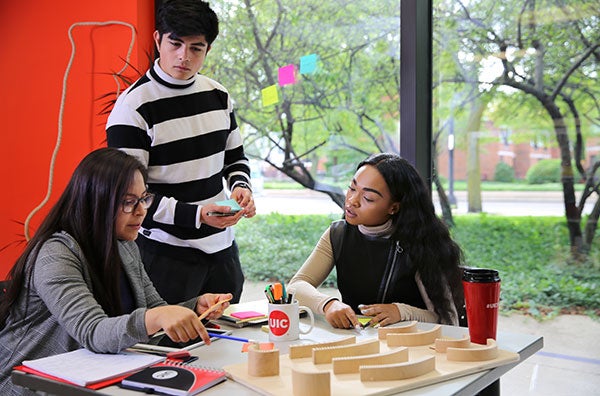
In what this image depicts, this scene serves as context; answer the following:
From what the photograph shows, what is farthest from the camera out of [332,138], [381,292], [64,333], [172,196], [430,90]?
[332,138]

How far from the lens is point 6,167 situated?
3756 mm

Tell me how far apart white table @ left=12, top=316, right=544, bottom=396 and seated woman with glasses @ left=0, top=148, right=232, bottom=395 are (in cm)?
7

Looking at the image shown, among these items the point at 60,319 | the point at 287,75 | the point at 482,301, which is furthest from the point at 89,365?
the point at 287,75

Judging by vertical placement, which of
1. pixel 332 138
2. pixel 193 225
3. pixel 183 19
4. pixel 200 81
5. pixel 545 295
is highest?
pixel 183 19

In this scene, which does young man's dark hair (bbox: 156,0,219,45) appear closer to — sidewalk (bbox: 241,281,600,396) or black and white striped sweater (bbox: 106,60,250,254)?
black and white striped sweater (bbox: 106,60,250,254)

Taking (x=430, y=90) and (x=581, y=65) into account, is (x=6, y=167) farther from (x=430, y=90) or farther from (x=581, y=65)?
(x=581, y=65)

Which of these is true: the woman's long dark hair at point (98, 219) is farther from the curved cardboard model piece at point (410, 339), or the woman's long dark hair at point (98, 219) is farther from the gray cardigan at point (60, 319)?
the curved cardboard model piece at point (410, 339)

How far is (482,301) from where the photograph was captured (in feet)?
4.99

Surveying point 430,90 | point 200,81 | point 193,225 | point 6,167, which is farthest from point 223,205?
point 6,167

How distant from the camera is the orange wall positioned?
11.4ft

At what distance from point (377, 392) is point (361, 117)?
1.81 meters

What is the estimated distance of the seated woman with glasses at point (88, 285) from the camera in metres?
1.47

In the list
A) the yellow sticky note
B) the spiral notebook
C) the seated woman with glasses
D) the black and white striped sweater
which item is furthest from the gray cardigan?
the yellow sticky note

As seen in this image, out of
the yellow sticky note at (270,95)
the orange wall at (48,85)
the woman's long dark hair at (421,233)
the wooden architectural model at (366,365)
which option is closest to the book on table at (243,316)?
the wooden architectural model at (366,365)
